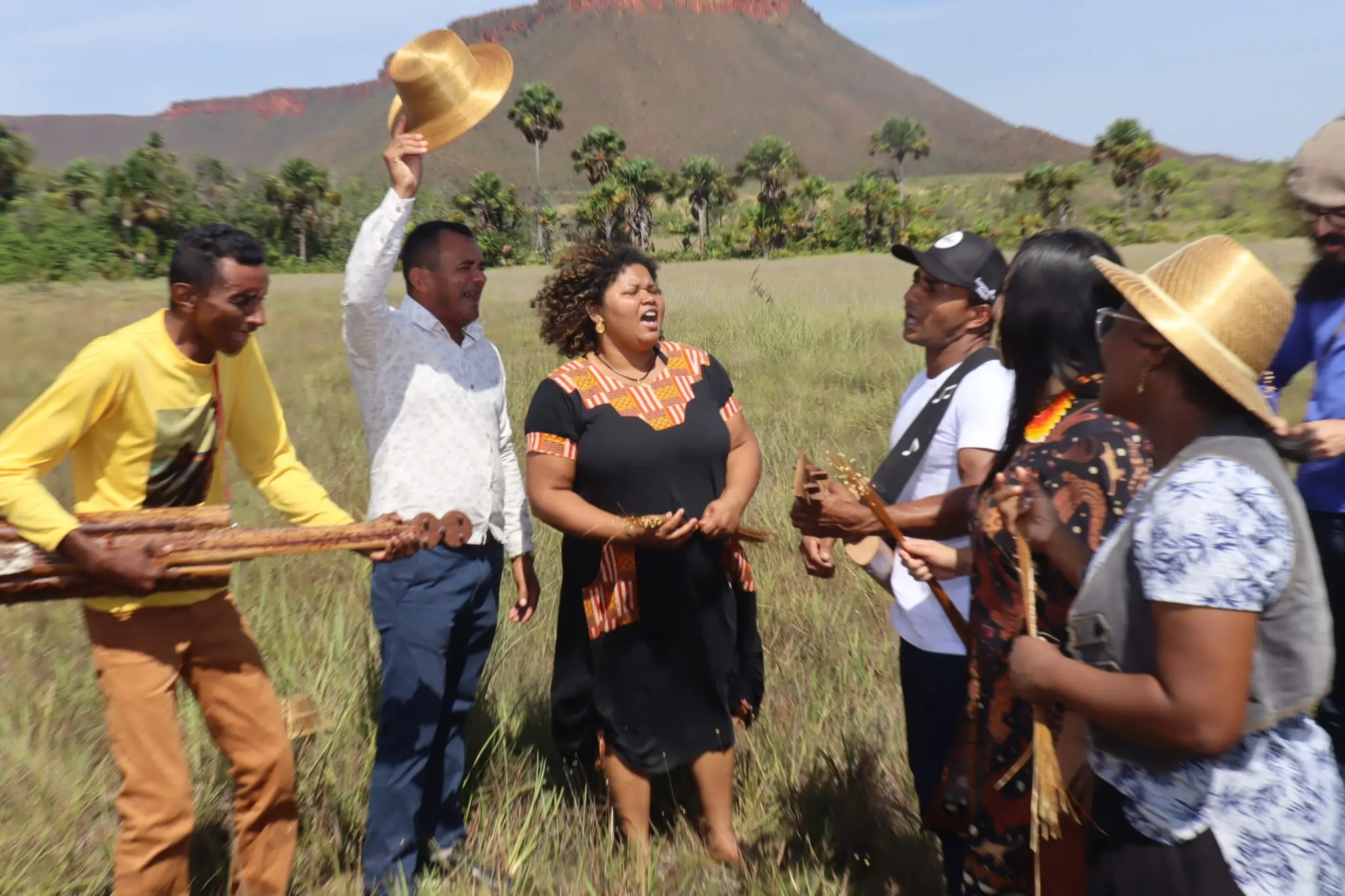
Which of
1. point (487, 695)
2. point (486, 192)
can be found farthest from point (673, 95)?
point (487, 695)

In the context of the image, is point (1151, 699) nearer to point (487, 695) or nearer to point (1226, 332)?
point (1226, 332)

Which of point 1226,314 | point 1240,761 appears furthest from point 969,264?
point 1240,761

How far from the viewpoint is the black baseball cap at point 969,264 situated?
8.00 ft

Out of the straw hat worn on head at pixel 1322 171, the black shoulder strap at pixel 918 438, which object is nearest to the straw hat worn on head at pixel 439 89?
the black shoulder strap at pixel 918 438

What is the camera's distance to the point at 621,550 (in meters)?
2.78

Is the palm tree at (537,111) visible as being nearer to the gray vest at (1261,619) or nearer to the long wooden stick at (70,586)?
the long wooden stick at (70,586)

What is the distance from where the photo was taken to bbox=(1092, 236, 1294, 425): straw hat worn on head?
51.9 inches

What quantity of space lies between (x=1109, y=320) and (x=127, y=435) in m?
2.12

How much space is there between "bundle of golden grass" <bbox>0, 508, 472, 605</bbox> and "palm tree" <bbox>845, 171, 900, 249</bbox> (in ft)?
199

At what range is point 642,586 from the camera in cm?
283

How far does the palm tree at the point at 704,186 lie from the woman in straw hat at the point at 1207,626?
226 ft

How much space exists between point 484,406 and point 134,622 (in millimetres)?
1092

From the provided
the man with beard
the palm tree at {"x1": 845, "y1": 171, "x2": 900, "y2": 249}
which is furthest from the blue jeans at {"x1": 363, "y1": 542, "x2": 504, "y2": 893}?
the palm tree at {"x1": 845, "y1": 171, "x2": 900, "y2": 249}

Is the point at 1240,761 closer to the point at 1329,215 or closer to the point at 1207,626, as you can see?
the point at 1207,626
